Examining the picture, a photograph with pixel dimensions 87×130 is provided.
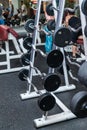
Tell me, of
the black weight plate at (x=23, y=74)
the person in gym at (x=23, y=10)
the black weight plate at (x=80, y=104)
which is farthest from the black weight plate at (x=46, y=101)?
the person in gym at (x=23, y=10)

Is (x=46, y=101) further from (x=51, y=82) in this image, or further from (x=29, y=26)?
(x=29, y=26)

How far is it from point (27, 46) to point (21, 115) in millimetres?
1016

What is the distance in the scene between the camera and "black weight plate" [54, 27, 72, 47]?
2.02 m

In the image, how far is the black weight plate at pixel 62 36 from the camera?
6.63 ft

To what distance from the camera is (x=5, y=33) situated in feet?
12.7

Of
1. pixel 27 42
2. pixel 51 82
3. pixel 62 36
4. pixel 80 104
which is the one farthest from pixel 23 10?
pixel 80 104

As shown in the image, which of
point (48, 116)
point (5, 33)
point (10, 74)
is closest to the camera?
point (48, 116)

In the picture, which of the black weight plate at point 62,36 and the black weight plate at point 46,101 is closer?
the black weight plate at point 62,36

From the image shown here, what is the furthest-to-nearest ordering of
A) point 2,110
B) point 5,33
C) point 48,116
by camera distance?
point 5,33
point 2,110
point 48,116

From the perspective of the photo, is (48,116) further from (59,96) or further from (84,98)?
(84,98)

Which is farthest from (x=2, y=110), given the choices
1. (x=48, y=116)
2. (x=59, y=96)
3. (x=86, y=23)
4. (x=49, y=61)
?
(x=86, y=23)

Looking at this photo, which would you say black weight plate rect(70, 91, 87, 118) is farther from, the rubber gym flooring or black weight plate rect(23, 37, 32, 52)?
black weight plate rect(23, 37, 32, 52)

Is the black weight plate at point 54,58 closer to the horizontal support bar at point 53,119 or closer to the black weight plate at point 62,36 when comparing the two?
the black weight plate at point 62,36

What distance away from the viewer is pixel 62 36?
2.04 metres
